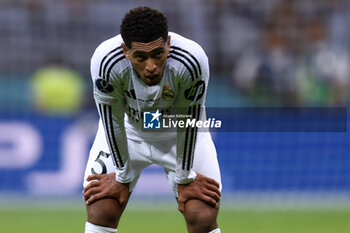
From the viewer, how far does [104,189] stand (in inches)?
221

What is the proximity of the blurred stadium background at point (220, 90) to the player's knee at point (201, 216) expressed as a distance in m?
4.79

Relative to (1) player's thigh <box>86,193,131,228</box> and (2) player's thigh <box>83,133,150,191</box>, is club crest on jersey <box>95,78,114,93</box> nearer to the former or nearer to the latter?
(2) player's thigh <box>83,133,150,191</box>

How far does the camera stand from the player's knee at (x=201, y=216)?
5391 millimetres

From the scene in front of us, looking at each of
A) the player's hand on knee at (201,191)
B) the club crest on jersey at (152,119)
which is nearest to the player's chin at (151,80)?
the club crest on jersey at (152,119)

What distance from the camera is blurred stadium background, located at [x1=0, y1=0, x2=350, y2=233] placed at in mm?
10586

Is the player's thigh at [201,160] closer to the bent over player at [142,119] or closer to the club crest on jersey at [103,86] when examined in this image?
the bent over player at [142,119]

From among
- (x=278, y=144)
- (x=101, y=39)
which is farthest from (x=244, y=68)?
(x=101, y=39)

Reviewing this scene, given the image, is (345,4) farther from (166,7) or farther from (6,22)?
(6,22)

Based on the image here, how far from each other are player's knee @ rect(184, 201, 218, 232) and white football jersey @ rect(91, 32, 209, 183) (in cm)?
23

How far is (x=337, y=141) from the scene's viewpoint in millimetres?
10766

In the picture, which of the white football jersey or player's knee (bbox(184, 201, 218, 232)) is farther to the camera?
player's knee (bbox(184, 201, 218, 232))

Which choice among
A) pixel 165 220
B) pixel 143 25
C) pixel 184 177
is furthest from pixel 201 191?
pixel 165 220

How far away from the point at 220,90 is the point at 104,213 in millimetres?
6220

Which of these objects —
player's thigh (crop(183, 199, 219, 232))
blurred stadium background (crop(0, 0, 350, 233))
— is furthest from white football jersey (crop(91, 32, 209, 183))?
blurred stadium background (crop(0, 0, 350, 233))
